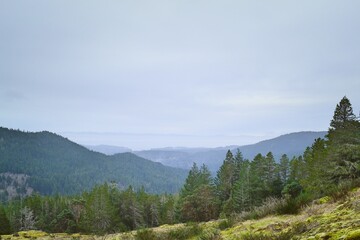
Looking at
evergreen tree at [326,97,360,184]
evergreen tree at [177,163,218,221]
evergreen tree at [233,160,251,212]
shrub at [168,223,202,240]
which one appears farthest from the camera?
evergreen tree at [177,163,218,221]

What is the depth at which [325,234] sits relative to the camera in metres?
4.67

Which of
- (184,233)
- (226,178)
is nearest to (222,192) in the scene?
(226,178)

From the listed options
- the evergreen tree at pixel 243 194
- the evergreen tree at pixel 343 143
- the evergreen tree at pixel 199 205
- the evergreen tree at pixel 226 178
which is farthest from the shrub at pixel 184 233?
the evergreen tree at pixel 226 178

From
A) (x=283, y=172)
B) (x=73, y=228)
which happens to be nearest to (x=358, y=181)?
(x=283, y=172)

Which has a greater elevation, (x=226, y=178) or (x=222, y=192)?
(x=226, y=178)

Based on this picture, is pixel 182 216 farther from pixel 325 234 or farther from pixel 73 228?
pixel 325 234

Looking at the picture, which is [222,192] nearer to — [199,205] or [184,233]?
[199,205]

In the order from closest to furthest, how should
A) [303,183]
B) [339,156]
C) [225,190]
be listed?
[339,156] < [303,183] < [225,190]

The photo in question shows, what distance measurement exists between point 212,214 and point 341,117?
1065 inches

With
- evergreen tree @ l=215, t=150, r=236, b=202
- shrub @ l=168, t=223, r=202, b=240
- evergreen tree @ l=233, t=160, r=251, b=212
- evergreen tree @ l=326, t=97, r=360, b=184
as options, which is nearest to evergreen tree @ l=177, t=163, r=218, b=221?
evergreen tree @ l=215, t=150, r=236, b=202

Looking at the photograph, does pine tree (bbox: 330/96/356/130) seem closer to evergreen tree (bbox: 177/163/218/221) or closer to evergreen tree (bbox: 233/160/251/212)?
evergreen tree (bbox: 233/160/251/212)

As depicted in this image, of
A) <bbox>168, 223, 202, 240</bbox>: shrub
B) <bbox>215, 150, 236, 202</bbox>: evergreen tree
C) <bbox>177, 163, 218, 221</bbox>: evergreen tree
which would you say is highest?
<bbox>168, 223, 202, 240</bbox>: shrub

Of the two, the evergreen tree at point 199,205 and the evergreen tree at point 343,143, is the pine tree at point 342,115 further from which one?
the evergreen tree at point 199,205

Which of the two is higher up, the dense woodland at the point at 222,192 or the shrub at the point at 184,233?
the shrub at the point at 184,233
